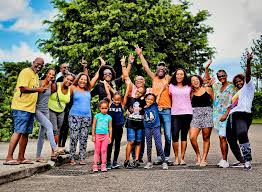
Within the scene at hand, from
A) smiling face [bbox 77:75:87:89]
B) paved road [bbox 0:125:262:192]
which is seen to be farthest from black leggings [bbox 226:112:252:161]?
smiling face [bbox 77:75:87:89]

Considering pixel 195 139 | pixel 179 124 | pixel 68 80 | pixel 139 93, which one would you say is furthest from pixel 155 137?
pixel 68 80

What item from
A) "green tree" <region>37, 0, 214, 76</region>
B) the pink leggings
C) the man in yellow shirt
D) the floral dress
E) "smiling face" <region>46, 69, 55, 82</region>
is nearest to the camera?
the man in yellow shirt

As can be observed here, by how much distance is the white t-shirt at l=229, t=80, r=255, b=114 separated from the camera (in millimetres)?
8156

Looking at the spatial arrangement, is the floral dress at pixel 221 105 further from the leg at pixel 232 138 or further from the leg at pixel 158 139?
the leg at pixel 158 139

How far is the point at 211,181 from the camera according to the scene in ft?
20.8

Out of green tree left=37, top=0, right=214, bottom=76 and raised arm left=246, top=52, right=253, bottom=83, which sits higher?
green tree left=37, top=0, right=214, bottom=76

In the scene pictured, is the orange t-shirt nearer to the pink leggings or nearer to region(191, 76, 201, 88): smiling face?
region(191, 76, 201, 88): smiling face

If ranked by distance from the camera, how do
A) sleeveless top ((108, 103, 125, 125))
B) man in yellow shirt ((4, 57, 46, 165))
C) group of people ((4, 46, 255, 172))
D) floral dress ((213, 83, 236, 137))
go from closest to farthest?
man in yellow shirt ((4, 57, 46, 165)) < group of people ((4, 46, 255, 172)) < sleeveless top ((108, 103, 125, 125)) < floral dress ((213, 83, 236, 137))

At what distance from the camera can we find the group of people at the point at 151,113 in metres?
8.30

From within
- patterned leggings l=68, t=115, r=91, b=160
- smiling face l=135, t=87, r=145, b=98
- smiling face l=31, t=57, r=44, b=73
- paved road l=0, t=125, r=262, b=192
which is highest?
smiling face l=31, t=57, r=44, b=73

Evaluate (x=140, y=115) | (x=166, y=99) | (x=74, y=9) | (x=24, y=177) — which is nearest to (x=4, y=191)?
→ (x=24, y=177)

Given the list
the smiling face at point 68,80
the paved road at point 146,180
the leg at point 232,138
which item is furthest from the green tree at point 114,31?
the paved road at point 146,180

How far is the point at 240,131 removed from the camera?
8.22 meters

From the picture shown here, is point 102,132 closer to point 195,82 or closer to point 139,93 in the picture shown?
point 139,93
